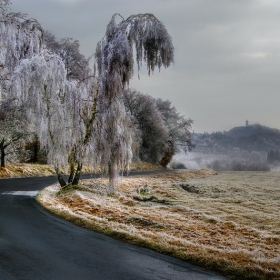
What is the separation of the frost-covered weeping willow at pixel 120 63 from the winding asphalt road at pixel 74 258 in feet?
20.4

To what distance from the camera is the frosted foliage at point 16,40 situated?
14945 millimetres

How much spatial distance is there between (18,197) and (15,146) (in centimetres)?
1420

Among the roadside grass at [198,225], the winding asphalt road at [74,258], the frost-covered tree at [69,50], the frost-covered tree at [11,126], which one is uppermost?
the frost-covered tree at [69,50]

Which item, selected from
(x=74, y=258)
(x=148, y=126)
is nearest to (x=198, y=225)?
(x=74, y=258)

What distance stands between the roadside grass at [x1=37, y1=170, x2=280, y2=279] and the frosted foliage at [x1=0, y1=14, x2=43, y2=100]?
676 centimetres

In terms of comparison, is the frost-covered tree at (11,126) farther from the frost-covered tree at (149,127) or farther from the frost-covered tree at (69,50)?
the frost-covered tree at (149,127)

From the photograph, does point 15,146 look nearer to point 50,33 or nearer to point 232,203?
point 50,33

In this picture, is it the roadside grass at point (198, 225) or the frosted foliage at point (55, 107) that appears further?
the frosted foliage at point (55, 107)

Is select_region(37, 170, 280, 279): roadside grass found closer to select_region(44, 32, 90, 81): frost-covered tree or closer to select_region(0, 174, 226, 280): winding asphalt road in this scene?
select_region(0, 174, 226, 280): winding asphalt road

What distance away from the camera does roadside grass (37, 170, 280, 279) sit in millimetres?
5926

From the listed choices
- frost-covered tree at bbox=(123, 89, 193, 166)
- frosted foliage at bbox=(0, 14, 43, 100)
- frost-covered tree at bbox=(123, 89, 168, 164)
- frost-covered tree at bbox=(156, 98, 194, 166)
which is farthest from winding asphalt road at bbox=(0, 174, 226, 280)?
frost-covered tree at bbox=(156, 98, 194, 166)

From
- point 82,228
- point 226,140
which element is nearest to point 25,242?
point 82,228

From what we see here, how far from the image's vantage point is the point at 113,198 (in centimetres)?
1459

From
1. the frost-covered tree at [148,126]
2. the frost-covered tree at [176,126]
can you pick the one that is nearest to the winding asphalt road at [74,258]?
the frost-covered tree at [148,126]
